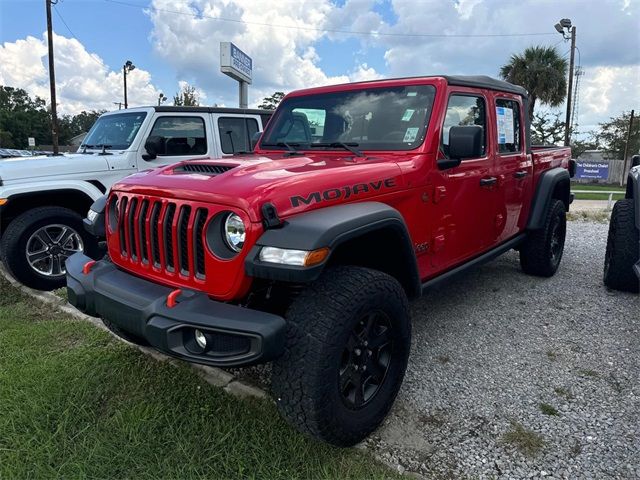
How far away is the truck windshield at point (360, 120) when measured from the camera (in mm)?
3141

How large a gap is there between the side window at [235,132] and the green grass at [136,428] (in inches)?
136

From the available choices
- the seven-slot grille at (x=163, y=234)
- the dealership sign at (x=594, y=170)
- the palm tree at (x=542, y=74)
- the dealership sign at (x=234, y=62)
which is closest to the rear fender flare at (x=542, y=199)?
the seven-slot grille at (x=163, y=234)

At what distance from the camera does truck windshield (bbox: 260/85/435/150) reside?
3.14 metres

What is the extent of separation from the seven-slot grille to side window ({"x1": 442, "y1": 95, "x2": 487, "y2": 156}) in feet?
5.88

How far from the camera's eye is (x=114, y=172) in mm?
5238

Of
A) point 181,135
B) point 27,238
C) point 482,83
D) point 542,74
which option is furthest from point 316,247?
point 542,74

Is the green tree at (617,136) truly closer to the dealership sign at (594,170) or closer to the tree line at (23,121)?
the dealership sign at (594,170)

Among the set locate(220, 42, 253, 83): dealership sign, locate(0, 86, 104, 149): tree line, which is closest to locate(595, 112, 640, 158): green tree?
locate(220, 42, 253, 83): dealership sign

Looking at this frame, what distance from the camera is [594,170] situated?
29234mm

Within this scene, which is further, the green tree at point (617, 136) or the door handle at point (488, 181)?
the green tree at point (617, 136)

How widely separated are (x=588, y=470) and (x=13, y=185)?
5.19m

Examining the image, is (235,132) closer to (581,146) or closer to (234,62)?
(234,62)

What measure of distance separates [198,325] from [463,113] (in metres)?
2.56

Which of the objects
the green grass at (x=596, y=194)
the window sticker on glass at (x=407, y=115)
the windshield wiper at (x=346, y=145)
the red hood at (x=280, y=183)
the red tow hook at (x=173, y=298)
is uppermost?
the window sticker on glass at (x=407, y=115)
